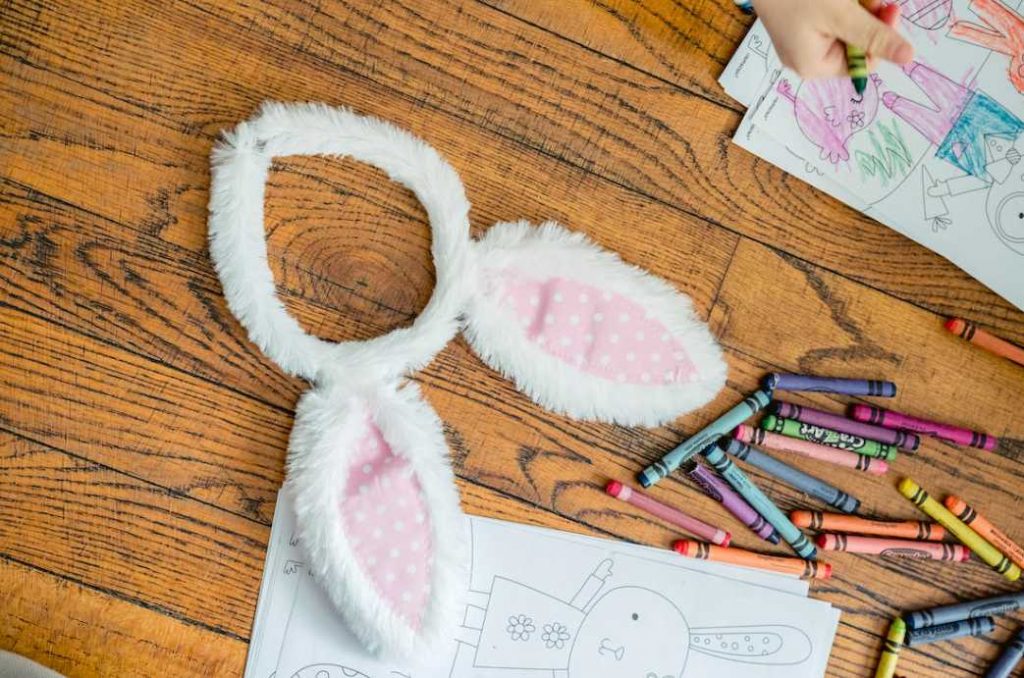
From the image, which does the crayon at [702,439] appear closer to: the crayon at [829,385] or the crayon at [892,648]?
the crayon at [829,385]

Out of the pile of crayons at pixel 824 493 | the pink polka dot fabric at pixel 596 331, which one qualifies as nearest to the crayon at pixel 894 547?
the pile of crayons at pixel 824 493

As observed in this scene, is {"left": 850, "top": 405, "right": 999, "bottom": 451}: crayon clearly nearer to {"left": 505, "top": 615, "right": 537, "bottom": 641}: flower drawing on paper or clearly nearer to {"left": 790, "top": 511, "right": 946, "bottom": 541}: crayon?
{"left": 790, "top": 511, "right": 946, "bottom": 541}: crayon

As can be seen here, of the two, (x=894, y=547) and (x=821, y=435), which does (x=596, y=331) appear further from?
(x=894, y=547)

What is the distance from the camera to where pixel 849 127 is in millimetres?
782

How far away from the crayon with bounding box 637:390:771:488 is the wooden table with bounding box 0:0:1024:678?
0.02 meters

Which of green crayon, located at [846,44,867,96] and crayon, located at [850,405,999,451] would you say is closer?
green crayon, located at [846,44,867,96]

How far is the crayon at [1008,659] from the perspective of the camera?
810mm

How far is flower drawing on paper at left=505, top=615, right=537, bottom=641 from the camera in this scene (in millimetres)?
791

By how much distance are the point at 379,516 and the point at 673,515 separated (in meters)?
0.27

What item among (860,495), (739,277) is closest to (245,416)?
(739,277)

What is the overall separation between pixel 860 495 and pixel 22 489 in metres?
0.77

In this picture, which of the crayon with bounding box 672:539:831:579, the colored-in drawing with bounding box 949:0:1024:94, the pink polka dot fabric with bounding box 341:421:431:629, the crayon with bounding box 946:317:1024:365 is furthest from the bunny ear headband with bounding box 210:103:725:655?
the colored-in drawing with bounding box 949:0:1024:94

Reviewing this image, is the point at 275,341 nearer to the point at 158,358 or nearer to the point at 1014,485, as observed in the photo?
the point at 158,358

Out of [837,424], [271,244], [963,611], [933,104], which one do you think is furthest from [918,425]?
[271,244]
